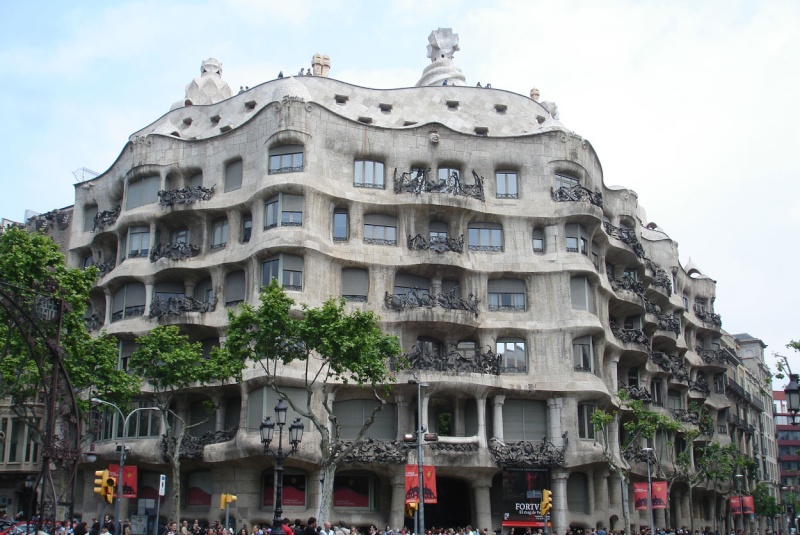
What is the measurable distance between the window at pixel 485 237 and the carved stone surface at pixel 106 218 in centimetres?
2078

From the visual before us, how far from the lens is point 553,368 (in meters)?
51.9

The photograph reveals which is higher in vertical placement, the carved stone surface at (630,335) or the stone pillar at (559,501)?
the carved stone surface at (630,335)

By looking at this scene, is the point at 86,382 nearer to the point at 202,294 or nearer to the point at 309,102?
the point at 202,294

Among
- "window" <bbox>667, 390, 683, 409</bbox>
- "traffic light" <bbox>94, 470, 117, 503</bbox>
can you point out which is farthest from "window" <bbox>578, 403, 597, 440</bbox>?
"traffic light" <bbox>94, 470, 117, 503</bbox>

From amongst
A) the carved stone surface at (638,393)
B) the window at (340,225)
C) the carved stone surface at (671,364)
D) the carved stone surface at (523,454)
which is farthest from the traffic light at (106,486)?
the carved stone surface at (671,364)

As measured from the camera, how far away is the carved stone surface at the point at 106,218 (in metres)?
57.4

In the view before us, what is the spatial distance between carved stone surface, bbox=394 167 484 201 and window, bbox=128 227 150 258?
14601 millimetres

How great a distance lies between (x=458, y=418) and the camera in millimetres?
51188

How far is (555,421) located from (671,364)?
17.5 m

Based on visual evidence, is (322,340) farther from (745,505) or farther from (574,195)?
(745,505)

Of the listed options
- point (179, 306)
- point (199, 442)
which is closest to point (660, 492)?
point (199, 442)

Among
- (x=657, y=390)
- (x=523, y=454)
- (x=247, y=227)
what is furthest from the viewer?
(x=657, y=390)

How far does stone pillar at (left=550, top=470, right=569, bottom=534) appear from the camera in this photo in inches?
1967

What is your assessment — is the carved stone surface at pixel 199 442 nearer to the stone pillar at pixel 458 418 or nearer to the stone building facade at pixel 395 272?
the stone building facade at pixel 395 272
